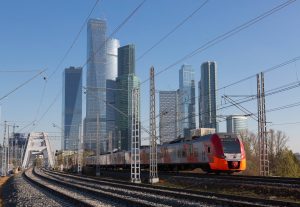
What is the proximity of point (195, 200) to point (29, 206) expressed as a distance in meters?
7.03

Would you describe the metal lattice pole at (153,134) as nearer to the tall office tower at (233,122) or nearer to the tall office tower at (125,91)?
the tall office tower at (125,91)

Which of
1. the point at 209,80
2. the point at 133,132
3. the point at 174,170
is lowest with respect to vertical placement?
the point at 174,170

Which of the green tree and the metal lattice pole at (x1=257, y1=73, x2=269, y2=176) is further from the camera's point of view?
the green tree

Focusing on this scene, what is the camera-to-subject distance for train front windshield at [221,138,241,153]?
116 feet

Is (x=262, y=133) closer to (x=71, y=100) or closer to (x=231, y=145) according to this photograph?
(x=231, y=145)

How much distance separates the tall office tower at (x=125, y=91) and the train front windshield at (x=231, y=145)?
9100 millimetres

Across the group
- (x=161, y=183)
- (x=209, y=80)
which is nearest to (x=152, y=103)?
(x=161, y=183)

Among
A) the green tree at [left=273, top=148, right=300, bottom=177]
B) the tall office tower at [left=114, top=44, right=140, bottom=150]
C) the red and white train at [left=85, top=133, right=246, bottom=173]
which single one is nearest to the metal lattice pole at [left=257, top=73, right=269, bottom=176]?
the red and white train at [left=85, top=133, right=246, bottom=173]

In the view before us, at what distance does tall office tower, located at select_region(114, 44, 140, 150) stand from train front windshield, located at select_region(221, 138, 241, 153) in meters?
9.10

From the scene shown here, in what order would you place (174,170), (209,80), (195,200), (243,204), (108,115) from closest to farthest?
(243,204), (195,200), (174,170), (108,115), (209,80)

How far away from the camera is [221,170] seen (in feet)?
116

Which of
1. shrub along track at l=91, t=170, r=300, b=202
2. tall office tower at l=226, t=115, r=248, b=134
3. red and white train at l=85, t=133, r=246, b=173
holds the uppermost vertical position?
tall office tower at l=226, t=115, r=248, b=134

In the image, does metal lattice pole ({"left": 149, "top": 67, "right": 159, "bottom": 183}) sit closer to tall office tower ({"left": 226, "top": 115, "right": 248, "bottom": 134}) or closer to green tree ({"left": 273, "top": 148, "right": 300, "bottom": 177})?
tall office tower ({"left": 226, "top": 115, "right": 248, "bottom": 134})

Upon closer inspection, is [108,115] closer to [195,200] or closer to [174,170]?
[174,170]
